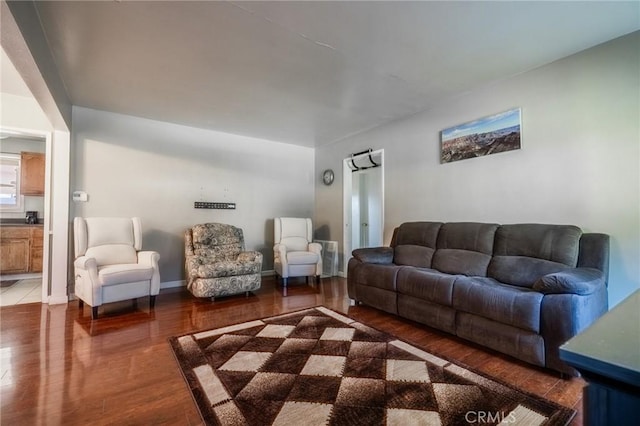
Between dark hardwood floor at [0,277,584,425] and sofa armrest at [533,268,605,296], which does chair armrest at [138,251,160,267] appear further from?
sofa armrest at [533,268,605,296]

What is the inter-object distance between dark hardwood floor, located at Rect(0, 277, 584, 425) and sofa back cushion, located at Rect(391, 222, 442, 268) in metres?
0.68

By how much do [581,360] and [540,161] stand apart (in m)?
2.78

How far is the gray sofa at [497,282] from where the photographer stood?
1.83 meters

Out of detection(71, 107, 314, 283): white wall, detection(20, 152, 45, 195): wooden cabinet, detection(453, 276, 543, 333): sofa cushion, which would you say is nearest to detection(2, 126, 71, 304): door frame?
detection(71, 107, 314, 283): white wall

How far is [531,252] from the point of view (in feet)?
7.91

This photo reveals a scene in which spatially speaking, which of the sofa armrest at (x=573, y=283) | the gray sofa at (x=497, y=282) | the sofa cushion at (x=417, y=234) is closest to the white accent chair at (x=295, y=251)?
the gray sofa at (x=497, y=282)

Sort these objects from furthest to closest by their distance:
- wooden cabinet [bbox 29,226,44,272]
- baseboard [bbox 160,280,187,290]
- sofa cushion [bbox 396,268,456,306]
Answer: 1. wooden cabinet [bbox 29,226,44,272]
2. baseboard [bbox 160,280,187,290]
3. sofa cushion [bbox 396,268,456,306]

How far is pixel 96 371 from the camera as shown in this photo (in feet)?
6.10

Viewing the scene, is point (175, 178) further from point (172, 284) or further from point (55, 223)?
point (172, 284)

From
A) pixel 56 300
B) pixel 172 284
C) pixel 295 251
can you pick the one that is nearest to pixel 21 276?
pixel 56 300

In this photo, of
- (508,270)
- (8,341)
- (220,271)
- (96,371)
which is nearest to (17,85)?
(8,341)

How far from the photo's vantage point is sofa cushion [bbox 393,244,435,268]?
3.12 meters

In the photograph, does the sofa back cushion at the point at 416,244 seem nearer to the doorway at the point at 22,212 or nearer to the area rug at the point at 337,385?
the area rug at the point at 337,385

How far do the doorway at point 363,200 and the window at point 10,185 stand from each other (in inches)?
222
